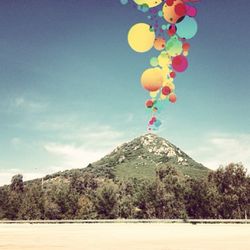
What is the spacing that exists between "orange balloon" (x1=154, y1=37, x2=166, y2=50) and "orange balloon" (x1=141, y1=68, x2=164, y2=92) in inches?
28.9

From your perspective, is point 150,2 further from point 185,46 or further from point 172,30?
point 185,46

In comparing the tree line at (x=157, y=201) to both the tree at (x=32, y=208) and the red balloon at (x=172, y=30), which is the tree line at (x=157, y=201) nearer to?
the tree at (x=32, y=208)

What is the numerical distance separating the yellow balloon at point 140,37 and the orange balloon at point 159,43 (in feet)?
0.95

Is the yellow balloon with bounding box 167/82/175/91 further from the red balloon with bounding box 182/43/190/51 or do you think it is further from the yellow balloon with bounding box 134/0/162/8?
the yellow balloon with bounding box 134/0/162/8

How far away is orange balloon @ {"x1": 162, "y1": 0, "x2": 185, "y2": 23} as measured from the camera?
11.7 metres

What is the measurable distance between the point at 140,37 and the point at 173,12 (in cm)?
124

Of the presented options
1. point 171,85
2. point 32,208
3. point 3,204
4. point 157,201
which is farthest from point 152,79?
point 3,204

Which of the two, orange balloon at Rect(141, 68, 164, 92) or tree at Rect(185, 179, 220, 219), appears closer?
orange balloon at Rect(141, 68, 164, 92)

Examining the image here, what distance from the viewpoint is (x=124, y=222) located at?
6869 cm

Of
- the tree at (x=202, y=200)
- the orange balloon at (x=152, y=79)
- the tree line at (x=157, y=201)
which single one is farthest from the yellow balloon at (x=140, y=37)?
the tree at (x=202, y=200)

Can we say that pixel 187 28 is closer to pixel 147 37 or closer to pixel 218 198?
pixel 147 37

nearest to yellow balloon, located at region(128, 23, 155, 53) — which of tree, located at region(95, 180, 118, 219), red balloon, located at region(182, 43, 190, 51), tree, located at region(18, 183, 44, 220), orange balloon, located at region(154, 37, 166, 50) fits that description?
orange balloon, located at region(154, 37, 166, 50)

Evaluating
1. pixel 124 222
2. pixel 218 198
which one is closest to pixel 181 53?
pixel 124 222

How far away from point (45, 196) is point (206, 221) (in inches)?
1720
